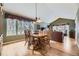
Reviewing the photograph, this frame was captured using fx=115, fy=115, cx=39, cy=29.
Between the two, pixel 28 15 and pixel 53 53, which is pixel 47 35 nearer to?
pixel 53 53

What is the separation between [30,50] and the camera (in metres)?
2.29

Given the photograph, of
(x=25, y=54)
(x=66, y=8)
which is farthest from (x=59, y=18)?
(x=25, y=54)

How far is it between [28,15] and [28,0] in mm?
309

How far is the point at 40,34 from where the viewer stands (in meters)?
2.27

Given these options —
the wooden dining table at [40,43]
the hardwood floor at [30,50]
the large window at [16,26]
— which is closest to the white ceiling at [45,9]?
the large window at [16,26]

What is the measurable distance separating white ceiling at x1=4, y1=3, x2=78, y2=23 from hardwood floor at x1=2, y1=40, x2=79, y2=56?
54 cm

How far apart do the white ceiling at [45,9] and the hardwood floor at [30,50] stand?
0.54 meters

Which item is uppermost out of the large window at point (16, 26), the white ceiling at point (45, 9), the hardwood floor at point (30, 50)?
the white ceiling at point (45, 9)

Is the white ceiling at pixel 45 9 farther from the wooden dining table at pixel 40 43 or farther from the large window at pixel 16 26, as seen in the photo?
the wooden dining table at pixel 40 43

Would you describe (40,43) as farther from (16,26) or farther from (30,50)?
Answer: (16,26)

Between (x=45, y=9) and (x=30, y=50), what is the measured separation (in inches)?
34.0

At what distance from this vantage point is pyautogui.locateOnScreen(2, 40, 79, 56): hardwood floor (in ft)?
7.33

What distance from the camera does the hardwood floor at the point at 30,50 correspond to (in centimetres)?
223

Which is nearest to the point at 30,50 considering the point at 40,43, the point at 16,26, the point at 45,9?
the point at 40,43
